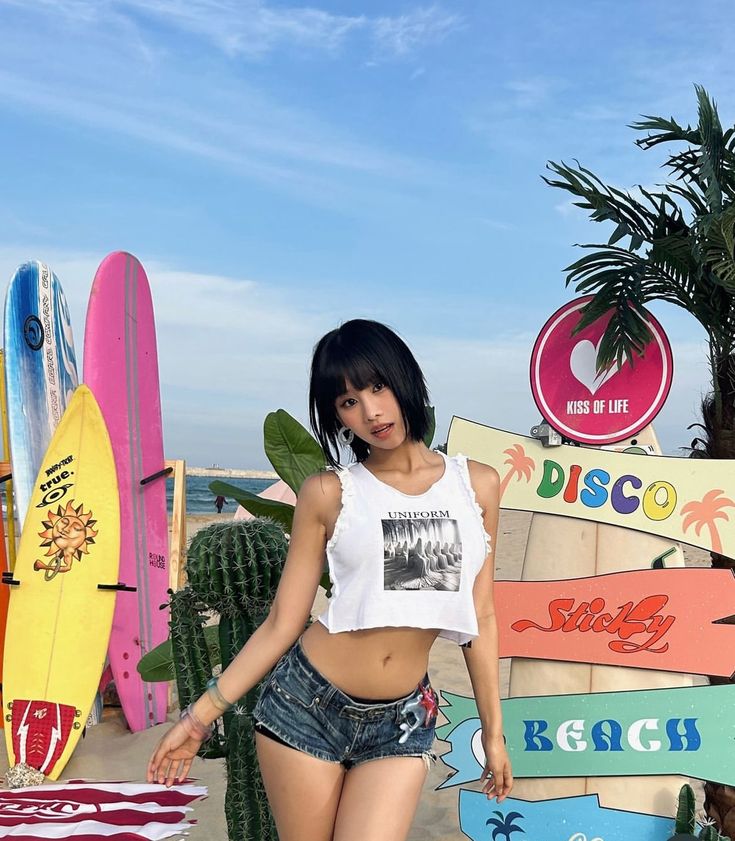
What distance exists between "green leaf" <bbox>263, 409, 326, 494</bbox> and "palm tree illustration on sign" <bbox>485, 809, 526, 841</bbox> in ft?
5.09

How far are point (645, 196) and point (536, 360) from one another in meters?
0.83

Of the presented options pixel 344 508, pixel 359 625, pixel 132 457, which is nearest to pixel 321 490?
pixel 344 508

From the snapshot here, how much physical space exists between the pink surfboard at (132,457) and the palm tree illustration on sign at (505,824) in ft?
10.4

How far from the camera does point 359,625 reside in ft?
5.82

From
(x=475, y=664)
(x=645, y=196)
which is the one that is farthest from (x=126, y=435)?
(x=475, y=664)

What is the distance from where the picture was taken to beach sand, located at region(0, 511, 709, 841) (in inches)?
163

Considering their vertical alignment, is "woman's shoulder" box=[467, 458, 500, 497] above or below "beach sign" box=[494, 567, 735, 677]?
above

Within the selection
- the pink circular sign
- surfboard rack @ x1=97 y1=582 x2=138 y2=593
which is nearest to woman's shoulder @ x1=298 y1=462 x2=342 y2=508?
the pink circular sign

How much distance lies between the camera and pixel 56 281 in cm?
711

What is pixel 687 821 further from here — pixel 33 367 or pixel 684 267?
pixel 33 367

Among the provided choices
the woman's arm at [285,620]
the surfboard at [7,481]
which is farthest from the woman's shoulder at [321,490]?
the surfboard at [7,481]

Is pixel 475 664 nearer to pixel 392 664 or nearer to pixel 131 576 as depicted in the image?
pixel 392 664

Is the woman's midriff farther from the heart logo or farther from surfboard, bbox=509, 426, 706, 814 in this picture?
the heart logo

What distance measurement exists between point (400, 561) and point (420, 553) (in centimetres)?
5
